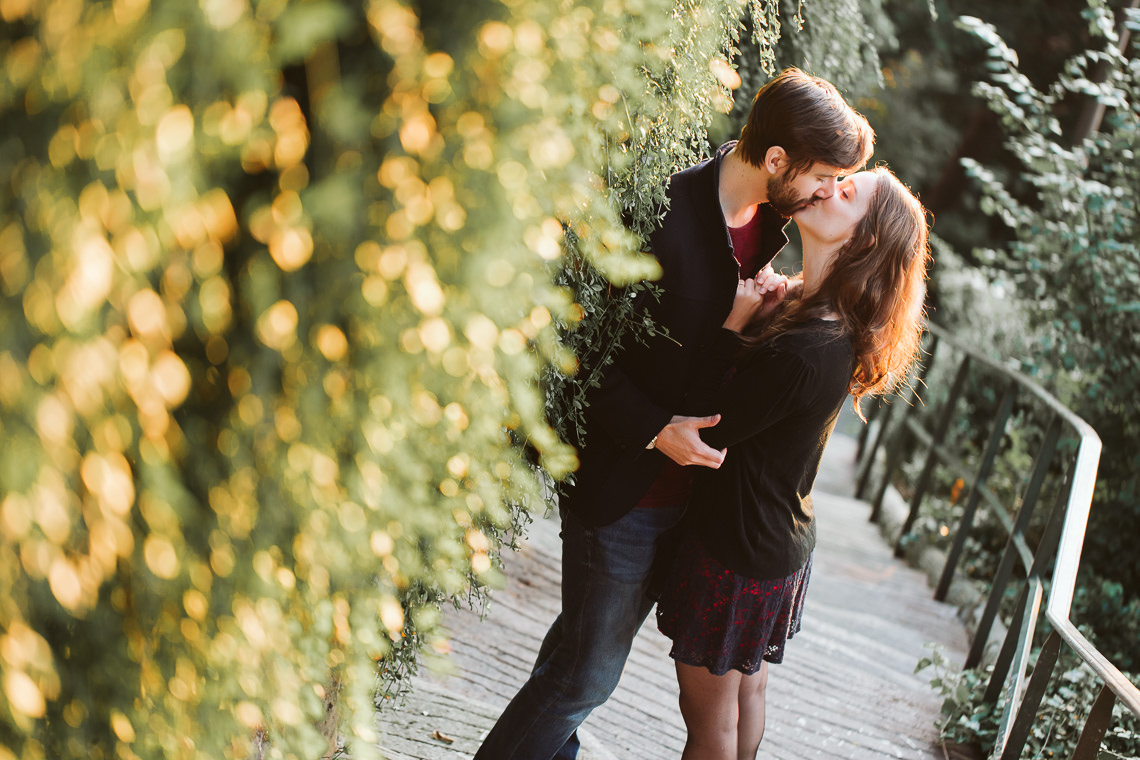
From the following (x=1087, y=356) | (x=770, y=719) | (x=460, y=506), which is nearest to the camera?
(x=460, y=506)

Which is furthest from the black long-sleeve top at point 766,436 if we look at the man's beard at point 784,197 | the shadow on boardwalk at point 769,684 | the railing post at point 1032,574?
the railing post at point 1032,574

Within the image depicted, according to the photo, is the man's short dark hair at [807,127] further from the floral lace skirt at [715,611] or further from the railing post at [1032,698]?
the railing post at [1032,698]

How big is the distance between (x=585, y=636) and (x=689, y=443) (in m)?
0.51

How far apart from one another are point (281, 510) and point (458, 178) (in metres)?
0.42

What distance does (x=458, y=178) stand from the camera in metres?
0.99

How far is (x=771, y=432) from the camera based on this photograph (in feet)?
6.96

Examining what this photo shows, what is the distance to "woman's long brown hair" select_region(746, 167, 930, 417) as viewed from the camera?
2127 mm

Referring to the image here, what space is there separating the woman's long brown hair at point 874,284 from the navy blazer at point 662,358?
0.59 feet

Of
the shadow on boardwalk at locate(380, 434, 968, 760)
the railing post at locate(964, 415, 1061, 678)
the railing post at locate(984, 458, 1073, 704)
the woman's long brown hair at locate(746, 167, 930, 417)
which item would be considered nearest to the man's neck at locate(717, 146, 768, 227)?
the woman's long brown hair at locate(746, 167, 930, 417)

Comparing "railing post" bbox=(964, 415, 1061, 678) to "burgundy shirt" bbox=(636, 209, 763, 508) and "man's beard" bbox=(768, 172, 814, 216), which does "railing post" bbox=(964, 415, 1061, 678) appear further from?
"man's beard" bbox=(768, 172, 814, 216)

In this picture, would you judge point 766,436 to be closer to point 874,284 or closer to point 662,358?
point 662,358

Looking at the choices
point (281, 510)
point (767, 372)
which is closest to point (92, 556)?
point (281, 510)

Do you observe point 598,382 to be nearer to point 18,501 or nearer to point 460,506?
point 460,506

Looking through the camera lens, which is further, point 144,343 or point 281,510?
point 281,510
